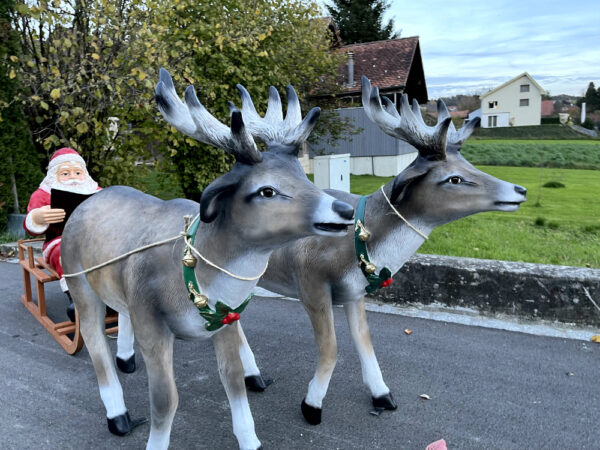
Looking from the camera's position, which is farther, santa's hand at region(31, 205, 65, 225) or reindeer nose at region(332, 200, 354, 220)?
santa's hand at region(31, 205, 65, 225)

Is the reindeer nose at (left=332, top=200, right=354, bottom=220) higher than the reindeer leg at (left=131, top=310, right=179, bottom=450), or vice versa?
the reindeer nose at (left=332, top=200, right=354, bottom=220)

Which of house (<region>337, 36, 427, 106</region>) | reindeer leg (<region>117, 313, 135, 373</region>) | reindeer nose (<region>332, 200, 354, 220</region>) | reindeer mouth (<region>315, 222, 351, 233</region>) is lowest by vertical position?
reindeer leg (<region>117, 313, 135, 373</region>)

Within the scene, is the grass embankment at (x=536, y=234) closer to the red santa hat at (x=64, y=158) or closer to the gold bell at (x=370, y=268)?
the gold bell at (x=370, y=268)

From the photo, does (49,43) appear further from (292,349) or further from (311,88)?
(311,88)

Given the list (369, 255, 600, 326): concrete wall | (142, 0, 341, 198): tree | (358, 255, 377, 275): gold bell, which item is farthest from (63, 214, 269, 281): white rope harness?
(142, 0, 341, 198): tree

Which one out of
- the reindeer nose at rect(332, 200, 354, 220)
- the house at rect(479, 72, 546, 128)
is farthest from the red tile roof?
the house at rect(479, 72, 546, 128)

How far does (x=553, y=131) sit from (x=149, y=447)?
1685 inches

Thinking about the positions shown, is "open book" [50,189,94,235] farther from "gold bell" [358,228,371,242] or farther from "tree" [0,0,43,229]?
"tree" [0,0,43,229]

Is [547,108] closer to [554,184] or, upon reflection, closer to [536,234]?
[554,184]

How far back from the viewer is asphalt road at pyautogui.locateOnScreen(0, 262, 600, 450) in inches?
116

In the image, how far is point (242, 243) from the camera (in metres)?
2.17

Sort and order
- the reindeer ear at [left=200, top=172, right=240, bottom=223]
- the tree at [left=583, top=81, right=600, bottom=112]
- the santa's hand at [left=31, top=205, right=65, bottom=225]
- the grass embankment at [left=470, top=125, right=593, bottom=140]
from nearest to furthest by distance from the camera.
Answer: the reindeer ear at [left=200, top=172, right=240, bottom=223] → the santa's hand at [left=31, top=205, right=65, bottom=225] → the grass embankment at [left=470, top=125, right=593, bottom=140] → the tree at [left=583, top=81, right=600, bottom=112]

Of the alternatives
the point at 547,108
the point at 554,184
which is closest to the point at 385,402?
the point at 554,184

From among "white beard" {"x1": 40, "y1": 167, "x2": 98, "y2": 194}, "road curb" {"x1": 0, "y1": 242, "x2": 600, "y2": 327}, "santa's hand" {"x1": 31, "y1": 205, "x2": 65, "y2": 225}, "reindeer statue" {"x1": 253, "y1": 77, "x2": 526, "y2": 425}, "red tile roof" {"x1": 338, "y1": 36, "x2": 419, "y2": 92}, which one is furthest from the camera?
"red tile roof" {"x1": 338, "y1": 36, "x2": 419, "y2": 92}
